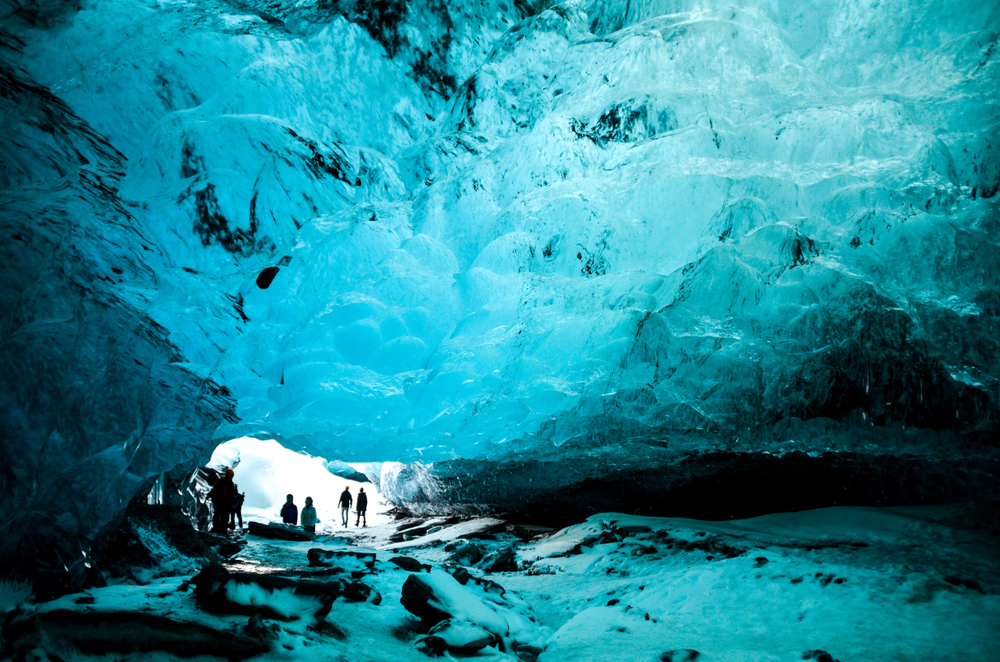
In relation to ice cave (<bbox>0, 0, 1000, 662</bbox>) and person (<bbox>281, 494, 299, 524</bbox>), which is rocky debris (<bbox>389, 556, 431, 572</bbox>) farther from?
person (<bbox>281, 494, 299, 524</bbox>)

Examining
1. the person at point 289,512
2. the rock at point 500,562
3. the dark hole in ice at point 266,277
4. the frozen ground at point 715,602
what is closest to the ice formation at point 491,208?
the dark hole in ice at point 266,277

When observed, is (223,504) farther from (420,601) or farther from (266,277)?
(420,601)

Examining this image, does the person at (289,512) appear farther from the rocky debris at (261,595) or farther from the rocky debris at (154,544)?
the rocky debris at (261,595)

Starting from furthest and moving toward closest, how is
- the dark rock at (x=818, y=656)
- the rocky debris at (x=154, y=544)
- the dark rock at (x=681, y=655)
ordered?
the rocky debris at (x=154, y=544) < the dark rock at (x=681, y=655) < the dark rock at (x=818, y=656)

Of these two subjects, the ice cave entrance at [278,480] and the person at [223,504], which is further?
the ice cave entrance at [278,480]

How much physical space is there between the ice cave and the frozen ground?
4 cm

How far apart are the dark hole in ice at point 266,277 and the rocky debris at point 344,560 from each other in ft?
10.1

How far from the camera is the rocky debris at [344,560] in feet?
19.6

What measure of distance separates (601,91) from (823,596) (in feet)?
15.1

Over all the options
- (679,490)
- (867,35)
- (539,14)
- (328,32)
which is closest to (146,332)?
(328,32)

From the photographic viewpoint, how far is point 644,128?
5352mm

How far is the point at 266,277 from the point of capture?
5.97m

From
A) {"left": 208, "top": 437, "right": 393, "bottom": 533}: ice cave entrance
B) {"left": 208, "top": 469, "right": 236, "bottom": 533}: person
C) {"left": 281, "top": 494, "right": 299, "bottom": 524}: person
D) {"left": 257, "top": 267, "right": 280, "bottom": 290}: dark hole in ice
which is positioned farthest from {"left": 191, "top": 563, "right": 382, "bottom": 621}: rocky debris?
{"left": 208, "top": 437, "right": 393, "bottom": 533}: ice cave entrance

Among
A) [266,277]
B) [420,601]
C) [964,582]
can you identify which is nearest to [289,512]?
[266,277]
